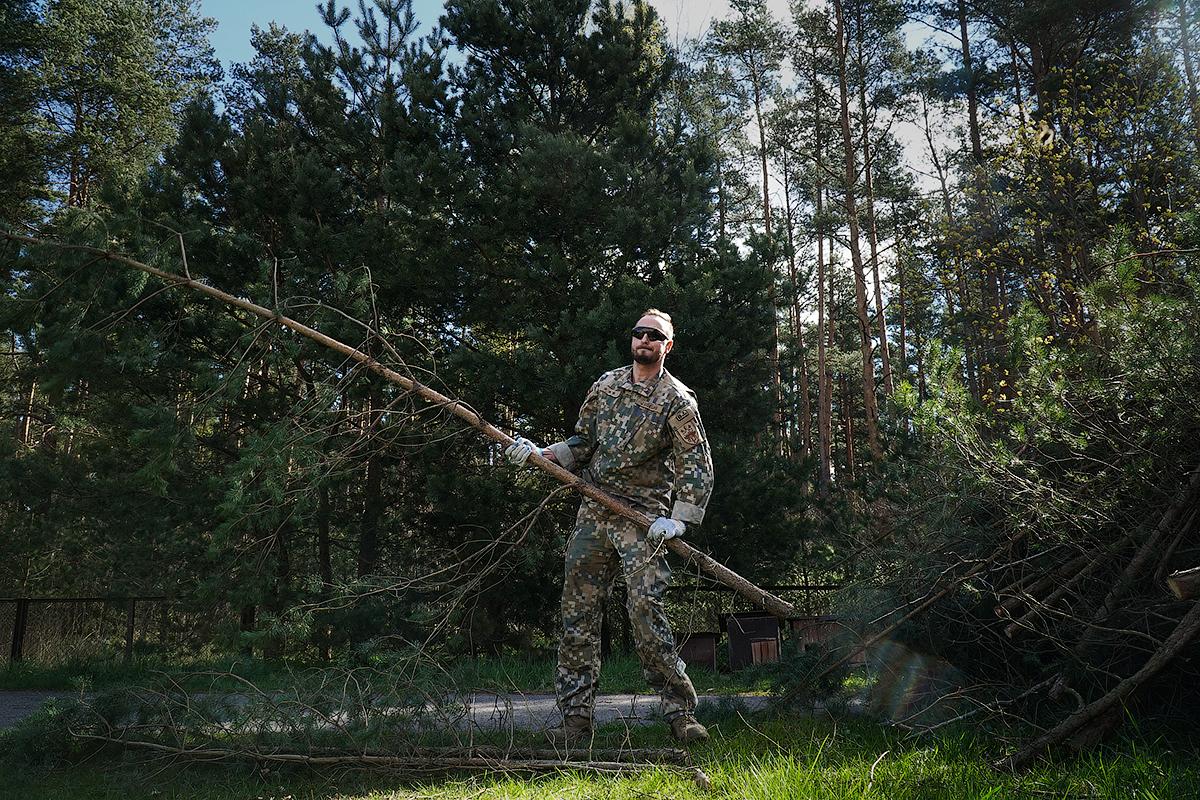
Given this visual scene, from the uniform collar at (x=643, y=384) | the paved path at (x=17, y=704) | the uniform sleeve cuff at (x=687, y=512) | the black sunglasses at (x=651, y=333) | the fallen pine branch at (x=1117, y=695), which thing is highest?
the black sunglasses at (x=651, y=333)

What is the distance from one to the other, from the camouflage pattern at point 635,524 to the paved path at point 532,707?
459 millimetres

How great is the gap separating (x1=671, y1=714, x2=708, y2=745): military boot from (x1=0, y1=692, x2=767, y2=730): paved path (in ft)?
1.89

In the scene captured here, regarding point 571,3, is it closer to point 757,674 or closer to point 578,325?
point 578,325

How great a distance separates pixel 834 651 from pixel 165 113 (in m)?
18.7

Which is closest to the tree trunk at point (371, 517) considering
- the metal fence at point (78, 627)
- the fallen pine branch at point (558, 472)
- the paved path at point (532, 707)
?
the metal fence at point (78, 627)

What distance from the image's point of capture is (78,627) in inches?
508

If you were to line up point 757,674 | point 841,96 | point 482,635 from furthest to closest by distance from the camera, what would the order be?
point 841,96 → point 482,635 → point 757,674

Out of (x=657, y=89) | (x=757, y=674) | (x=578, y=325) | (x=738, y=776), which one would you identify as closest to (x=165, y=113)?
(x=657, y=89)

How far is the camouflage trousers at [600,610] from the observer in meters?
4.21

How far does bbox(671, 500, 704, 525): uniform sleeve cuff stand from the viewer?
4316 mm

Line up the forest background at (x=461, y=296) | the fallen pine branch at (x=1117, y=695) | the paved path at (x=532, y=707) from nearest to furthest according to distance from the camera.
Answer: the fallen pine branch at (x=1117, y=695)
the paved path at (x=532, y=707)
the forest background at (x=461, y=296)

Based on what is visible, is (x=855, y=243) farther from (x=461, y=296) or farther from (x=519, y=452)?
(x=519, y=452)

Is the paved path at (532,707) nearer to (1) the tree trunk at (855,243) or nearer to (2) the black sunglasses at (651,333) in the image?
(2) the black sunglasses at (651,333)

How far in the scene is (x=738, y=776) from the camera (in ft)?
10.1
